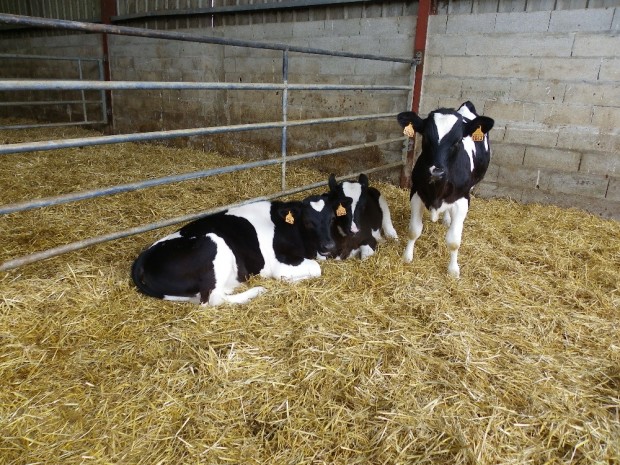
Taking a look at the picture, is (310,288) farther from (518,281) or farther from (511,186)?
(511,186)

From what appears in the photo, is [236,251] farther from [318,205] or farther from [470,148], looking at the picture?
[470,148]

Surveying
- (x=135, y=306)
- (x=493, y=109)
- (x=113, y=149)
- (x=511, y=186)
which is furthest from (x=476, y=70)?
(x=113, y=149)

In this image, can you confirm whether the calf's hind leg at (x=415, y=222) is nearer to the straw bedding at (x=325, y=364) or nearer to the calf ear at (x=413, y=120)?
the straw bedding at (x=325, y=364)

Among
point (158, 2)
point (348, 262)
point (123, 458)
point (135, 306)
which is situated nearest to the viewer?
point (123, 458)

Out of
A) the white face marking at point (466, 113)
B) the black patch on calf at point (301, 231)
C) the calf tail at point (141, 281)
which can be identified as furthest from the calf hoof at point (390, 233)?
the calf tail at point (141, 281)

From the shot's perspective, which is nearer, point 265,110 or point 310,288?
point 310,288

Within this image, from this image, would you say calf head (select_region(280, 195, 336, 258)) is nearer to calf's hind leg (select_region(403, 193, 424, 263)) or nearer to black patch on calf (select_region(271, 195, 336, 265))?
black patch on calf (select_region(271, 195, 336, 265))

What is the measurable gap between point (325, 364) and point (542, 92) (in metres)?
4.44

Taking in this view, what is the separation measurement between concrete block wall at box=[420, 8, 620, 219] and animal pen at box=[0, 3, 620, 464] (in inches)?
54.8

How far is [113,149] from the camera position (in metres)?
8.06

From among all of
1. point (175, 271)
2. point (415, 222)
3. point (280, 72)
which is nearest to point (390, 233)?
point (415, 222)

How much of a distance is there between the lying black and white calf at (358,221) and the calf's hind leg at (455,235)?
27.3 inches

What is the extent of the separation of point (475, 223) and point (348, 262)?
5.81 ft

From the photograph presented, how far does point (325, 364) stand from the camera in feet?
→ 7.76
